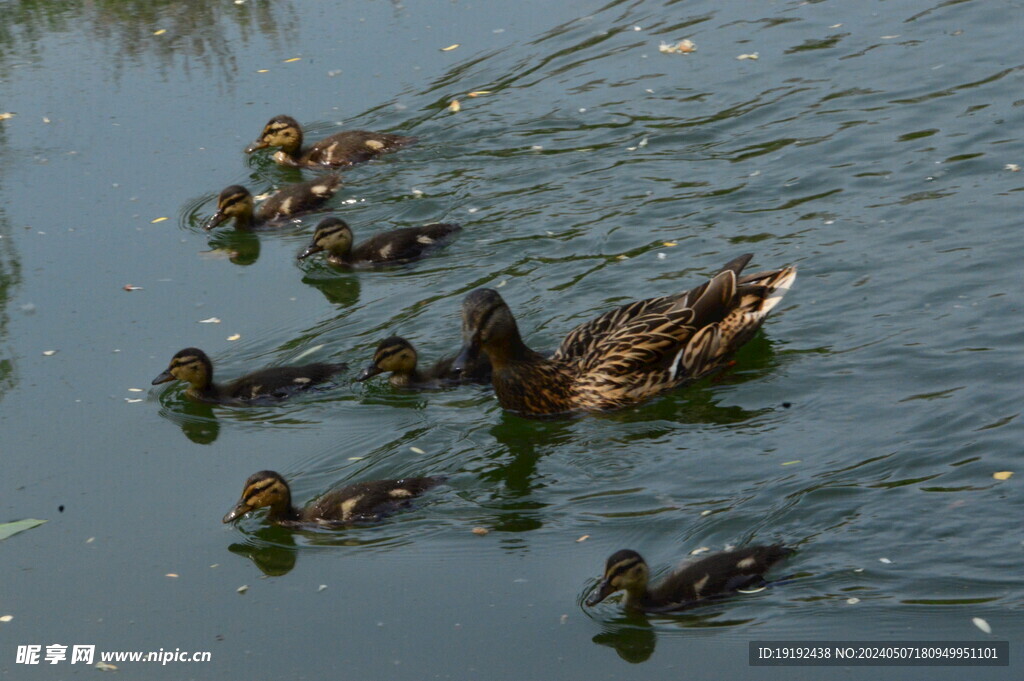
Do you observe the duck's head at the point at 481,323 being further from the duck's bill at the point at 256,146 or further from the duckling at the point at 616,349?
the duck's bill at the point at 256,146

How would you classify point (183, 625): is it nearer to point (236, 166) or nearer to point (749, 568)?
point (749, 568)

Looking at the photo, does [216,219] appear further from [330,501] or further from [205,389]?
[330,501]

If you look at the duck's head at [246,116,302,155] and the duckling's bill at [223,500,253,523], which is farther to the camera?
the duck's head at [246,116,302,155]

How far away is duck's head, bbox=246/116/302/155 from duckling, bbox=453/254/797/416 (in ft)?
13.3

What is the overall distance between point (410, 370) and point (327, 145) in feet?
11.9

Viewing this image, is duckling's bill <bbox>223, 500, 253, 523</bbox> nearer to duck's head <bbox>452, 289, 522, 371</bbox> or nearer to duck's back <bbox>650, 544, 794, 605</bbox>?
duck's head <bbox>452, 289, 522, 371</bbox>

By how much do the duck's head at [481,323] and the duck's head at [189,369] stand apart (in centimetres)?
157

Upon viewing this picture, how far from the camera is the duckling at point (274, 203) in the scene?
10.7 meters

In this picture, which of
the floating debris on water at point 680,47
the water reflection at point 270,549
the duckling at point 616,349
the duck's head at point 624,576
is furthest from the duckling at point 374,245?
the duck's head at point 624,576

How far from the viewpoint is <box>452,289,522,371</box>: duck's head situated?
791cm

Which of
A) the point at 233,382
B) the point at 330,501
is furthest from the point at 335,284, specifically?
the point at 330,501

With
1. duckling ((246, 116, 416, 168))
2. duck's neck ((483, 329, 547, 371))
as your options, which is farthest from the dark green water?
duck's neck ((483, 329, 547, 371))

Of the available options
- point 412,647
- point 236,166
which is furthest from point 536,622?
point 236,166

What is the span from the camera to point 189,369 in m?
8.45
